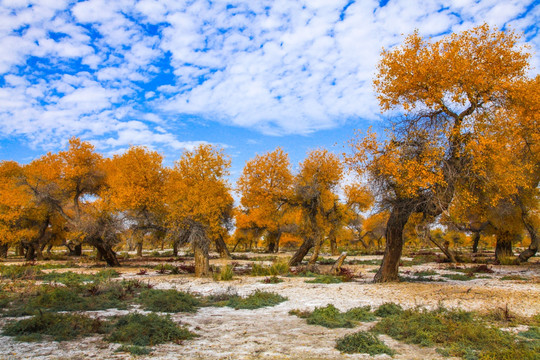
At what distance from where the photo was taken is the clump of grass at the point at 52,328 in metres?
7.38

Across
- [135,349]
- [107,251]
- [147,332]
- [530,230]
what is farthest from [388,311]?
[107,251]

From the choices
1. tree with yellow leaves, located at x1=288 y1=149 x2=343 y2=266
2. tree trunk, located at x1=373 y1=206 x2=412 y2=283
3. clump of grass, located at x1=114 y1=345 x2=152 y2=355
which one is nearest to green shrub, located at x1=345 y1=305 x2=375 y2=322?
clump of grass, located at x1=114 y1=345 x2=152 y2=355

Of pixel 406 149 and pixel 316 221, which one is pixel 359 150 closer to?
Answer: pixel 406 149

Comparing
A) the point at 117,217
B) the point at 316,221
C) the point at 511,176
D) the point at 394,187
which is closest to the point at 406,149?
the point at 394,187

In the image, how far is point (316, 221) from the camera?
24875 millimetres

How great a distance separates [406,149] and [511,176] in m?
3.89

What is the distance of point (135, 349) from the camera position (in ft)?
21.8

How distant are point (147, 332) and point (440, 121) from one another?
43.7 feet

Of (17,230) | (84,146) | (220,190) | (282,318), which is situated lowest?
(282,318)

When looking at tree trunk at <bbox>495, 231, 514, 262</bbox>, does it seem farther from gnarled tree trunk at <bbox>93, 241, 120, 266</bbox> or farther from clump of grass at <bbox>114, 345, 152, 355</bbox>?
gnarled tree trunk at <bbox>93, 241, 120, 266</bbox>

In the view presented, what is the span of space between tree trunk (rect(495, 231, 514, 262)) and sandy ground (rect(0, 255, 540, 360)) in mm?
16395

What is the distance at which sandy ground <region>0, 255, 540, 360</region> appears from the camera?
655 centimetres

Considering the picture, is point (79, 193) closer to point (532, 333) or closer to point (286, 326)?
point (286, 326)

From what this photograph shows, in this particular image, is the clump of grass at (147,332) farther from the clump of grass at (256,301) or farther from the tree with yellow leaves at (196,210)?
the tree with yellow leaves at (196,210)
